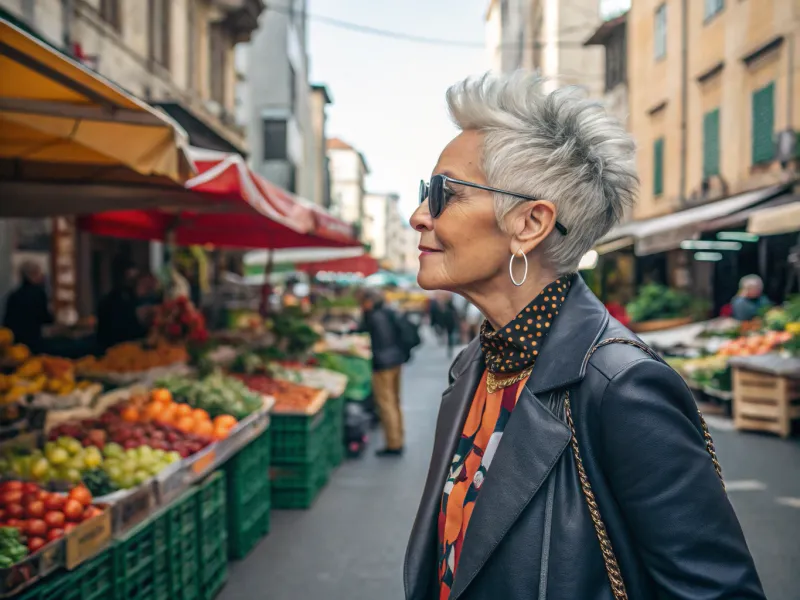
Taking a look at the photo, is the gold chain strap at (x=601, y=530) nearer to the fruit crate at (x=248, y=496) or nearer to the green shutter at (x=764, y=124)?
the fruit crate at (x=248, y=496)

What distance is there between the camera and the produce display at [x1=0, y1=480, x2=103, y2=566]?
2.76 m

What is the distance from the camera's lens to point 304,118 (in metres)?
39.3

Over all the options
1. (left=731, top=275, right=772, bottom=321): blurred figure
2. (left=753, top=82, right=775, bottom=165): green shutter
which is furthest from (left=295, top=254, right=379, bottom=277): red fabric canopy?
(left=731, top=275, right=772, bottom=321): blurred figure

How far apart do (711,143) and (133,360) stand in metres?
13.7

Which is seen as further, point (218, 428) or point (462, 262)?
point (218, 428)

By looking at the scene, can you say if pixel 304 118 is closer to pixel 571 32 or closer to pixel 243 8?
pixel 571 32

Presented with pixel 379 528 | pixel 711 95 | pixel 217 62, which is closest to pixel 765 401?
pixel 379 528

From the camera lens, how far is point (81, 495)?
121 inches

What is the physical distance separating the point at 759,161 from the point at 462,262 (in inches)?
542

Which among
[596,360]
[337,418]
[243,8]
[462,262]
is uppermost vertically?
[243,8]

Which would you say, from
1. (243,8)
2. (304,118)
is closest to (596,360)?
(243,8)

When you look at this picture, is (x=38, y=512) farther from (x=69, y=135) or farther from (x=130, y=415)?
(x=130, y=415)

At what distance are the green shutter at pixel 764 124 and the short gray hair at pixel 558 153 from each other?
13107 mm

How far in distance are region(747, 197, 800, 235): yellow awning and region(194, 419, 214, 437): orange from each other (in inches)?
270
